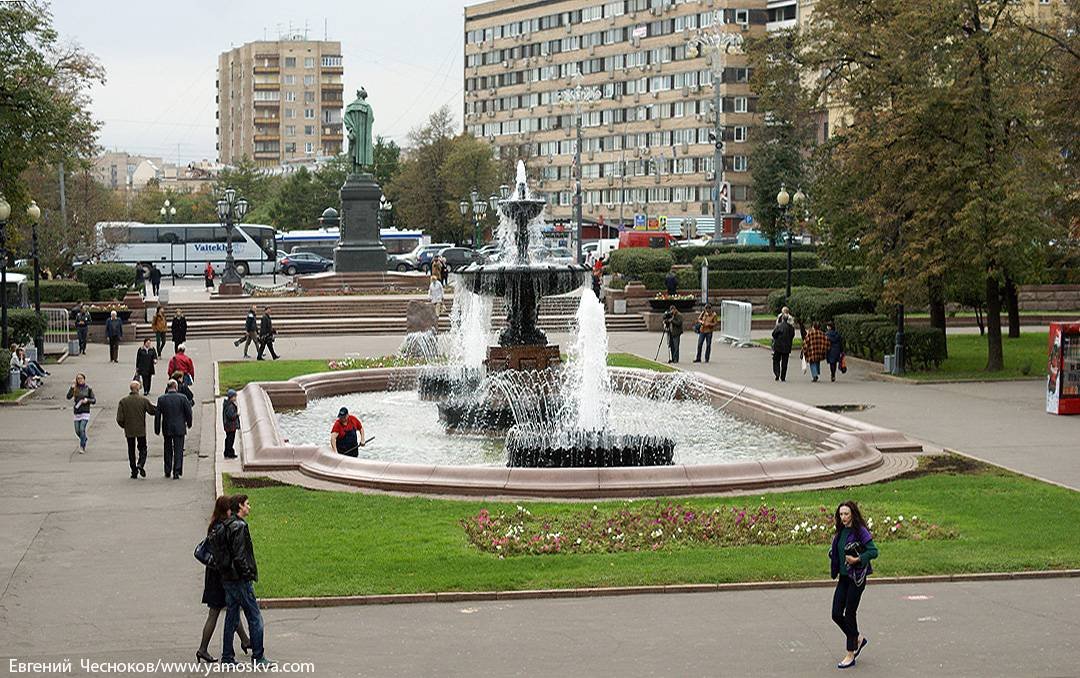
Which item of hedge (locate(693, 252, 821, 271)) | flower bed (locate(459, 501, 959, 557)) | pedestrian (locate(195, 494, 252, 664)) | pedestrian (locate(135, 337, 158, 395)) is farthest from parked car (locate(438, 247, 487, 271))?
pedestrian (locate(195, 494, 252, 664))

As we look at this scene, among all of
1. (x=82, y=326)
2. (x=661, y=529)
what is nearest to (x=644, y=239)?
(x=82, y=326)

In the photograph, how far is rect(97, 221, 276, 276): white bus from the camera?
82125 millimetres

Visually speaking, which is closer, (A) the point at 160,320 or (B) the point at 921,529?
(B) the point at 921,529

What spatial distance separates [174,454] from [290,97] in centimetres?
16758

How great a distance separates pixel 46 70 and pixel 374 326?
16.4m

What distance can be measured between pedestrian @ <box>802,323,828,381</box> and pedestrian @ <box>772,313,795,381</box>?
47 cm

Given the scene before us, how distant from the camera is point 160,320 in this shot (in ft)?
127

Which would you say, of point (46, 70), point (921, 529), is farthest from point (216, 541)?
point (46, 70)

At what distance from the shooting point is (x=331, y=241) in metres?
88.3

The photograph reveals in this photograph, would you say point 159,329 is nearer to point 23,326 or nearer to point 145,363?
point 23,326

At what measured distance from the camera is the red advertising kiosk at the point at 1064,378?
26062 millimetres

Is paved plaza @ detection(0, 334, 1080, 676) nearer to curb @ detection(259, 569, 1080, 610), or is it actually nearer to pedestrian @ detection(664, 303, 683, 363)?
curb @ detection(259, 569, 1080, 610)

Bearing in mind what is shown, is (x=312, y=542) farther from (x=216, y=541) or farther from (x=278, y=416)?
(x=278, y=416)

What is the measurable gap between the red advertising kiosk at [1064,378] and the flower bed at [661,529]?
11179 mm
